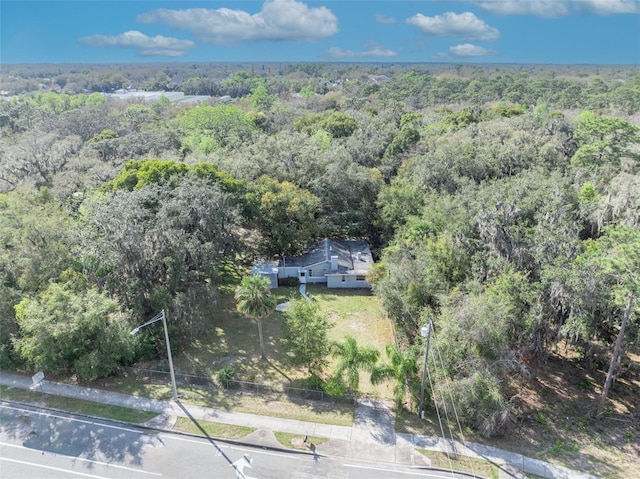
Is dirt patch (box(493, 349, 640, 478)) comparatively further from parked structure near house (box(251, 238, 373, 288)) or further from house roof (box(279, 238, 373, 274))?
house roof (box(279, 238, 373, 274))

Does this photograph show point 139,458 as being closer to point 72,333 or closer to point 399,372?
point 72,333

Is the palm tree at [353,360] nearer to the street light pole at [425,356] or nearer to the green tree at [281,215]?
the street light pole at [425,356]

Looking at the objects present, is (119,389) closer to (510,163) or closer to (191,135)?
(510,163)

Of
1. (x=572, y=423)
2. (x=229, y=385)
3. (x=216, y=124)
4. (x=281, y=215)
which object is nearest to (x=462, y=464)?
(x=572, y=423)

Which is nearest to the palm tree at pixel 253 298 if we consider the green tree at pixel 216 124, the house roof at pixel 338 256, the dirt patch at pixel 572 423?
the dirt patch at pixel 572 423

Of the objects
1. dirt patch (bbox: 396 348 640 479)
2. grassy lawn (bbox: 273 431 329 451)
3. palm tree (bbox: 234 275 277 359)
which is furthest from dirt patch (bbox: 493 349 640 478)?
palm tree (bbox: 234 275 277 359)

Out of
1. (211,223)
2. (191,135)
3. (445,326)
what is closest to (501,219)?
(445,326)
